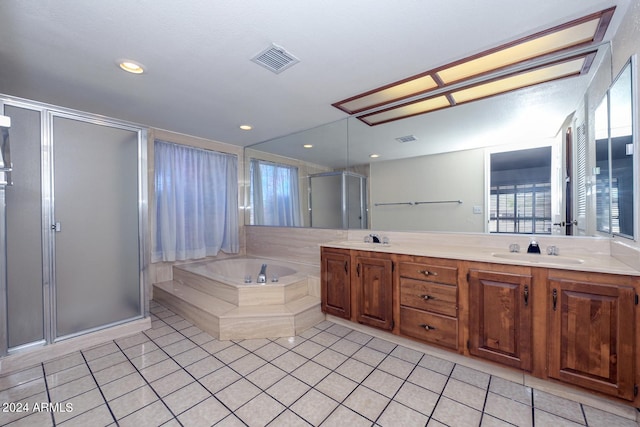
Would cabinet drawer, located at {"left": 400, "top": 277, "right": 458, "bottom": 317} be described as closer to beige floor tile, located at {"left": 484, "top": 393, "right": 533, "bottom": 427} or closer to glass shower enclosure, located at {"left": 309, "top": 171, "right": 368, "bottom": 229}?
beige floor tile, located at {"left": 484, "top": 393, "right": 533, "bottom": 427}

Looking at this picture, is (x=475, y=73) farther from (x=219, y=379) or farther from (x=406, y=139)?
(x=219, y=379)

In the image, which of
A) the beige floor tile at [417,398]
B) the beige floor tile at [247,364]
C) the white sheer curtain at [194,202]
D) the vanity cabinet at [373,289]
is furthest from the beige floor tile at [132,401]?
the white sheer curtain at [194,202]

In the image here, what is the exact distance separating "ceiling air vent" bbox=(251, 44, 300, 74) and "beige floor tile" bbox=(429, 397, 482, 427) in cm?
250

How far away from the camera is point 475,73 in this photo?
2.15m

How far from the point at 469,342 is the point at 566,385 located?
1.72ft

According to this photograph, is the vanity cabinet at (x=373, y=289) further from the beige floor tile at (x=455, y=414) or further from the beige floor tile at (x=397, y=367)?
the beige floor tile at (x=455, y=414)

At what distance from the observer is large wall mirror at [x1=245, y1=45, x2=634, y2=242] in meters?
2.05

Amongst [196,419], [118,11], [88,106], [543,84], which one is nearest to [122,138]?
[88,106]

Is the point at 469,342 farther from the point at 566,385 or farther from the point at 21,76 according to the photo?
the point at 21,76

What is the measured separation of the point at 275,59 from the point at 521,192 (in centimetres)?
230

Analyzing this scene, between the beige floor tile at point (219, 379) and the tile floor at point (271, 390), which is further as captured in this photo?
the beige floor tile at point (219, 379)

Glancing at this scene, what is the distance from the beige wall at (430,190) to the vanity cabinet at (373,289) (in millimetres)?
667

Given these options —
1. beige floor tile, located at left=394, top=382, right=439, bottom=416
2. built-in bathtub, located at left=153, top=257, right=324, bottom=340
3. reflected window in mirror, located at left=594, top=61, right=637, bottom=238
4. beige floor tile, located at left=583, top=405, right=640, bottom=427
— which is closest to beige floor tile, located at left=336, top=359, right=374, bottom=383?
beige floor tile, located at left=394, top=382, right=439, bottom=416

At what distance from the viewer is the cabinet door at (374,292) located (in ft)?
7.34
